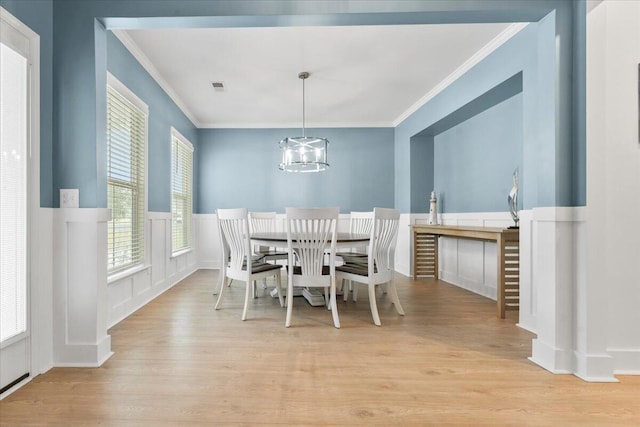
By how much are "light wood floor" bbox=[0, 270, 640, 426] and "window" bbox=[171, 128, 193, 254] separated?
6.85 feet

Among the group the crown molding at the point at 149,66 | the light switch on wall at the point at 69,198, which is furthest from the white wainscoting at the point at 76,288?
the crown molding at the point at 149,66

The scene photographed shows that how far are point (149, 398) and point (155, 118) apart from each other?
319 cm

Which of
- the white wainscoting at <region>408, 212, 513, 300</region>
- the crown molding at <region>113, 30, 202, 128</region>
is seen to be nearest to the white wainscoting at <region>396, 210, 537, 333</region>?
the white wainscoting at <region>408, 212, 513, 300</region>

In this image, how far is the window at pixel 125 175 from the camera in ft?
9.50

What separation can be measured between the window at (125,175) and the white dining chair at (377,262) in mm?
2054

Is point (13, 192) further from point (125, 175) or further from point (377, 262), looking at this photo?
point (377, 262)

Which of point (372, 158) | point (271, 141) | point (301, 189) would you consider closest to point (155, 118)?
point (271, 141)

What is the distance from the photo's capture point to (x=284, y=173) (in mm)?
5922

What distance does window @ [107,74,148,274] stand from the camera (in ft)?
9.50

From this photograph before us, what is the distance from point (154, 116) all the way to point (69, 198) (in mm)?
2109

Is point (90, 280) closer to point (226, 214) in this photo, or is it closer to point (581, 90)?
point (226, 214)

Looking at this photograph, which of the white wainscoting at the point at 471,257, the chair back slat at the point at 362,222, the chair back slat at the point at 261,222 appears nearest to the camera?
the white wainscoting at the point at 471,257

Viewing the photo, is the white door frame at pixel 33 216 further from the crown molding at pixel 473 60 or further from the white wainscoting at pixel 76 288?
the crown molding at pixel 473 60

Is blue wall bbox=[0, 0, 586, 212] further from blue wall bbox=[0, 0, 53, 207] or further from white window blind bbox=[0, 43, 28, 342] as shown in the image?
white window blind bbox=[0, 43, 28, 342]
